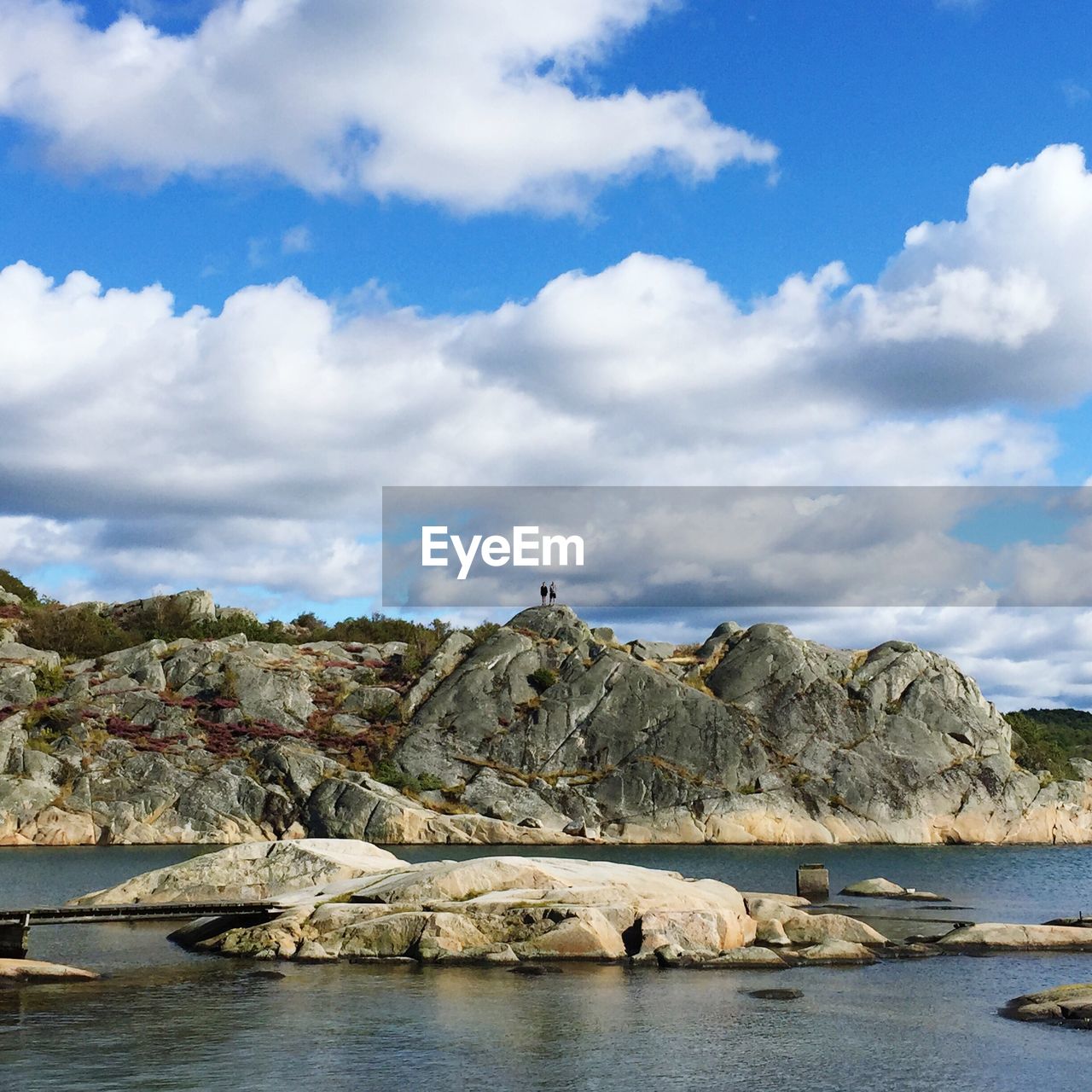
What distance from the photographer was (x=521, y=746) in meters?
120

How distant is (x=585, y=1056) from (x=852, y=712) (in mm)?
101220

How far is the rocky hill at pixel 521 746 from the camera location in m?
106

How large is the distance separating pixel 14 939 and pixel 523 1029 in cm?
1985

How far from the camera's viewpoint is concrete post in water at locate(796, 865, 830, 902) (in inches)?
2569

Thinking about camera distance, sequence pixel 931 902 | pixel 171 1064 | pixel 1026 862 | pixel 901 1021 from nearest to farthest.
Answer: pixel 171 1064 → pixel 901 1021 → pixel 931 902 → pixel 1026 862

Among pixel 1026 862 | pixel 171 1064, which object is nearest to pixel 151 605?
pixel 1026 862

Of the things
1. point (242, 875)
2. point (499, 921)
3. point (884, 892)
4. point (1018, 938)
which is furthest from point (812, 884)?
point (242, 875)

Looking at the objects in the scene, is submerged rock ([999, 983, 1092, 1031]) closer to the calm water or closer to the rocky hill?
the calm water

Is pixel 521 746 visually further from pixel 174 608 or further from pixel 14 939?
pixel 14 939

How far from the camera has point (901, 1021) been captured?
109 feet

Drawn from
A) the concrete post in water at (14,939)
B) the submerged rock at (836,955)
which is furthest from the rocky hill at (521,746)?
the submerged rock at (836,955)

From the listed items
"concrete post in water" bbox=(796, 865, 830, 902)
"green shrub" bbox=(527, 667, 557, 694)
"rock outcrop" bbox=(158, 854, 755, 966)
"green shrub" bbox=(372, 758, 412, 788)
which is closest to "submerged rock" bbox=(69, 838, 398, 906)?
"rock outcrop" bbox=(158, 854, 755, 966)

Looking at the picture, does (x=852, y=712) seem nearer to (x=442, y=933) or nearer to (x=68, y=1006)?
(x=442, y=933)

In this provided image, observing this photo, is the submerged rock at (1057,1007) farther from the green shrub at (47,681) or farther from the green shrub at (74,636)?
the green shrub at (74,636)
